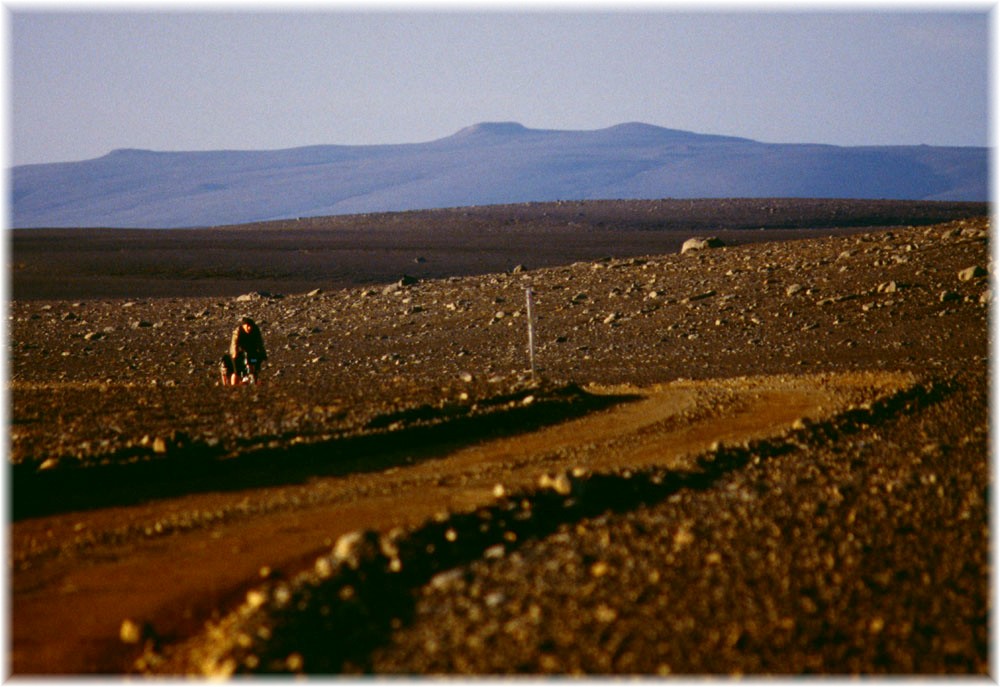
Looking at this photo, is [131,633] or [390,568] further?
[390,568]

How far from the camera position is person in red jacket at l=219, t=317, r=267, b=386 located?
48.1ft

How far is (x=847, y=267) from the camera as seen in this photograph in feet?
77.9

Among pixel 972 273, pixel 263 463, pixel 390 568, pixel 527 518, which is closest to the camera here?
pixel 390 568

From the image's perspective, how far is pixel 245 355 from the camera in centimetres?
1478

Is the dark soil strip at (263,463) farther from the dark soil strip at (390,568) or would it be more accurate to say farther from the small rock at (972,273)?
the small rock at (972,273)

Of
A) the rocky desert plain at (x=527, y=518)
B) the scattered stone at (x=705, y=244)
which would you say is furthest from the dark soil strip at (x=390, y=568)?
the scattered stone at (x=705, y=244)

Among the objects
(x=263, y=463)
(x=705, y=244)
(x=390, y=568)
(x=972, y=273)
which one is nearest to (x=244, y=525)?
(x=390, y=568)

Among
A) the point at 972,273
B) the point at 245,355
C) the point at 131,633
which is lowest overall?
the point at 131,633

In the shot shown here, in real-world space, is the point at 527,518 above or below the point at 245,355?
below

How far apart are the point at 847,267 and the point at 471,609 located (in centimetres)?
1961

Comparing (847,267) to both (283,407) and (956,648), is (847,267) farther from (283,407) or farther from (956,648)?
(956,648)

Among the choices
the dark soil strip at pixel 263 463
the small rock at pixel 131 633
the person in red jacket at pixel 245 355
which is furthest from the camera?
the person in red jacket at pixel 245 355

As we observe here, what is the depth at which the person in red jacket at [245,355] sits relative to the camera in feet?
48.1

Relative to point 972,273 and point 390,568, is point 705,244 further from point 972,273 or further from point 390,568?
point 390,568
